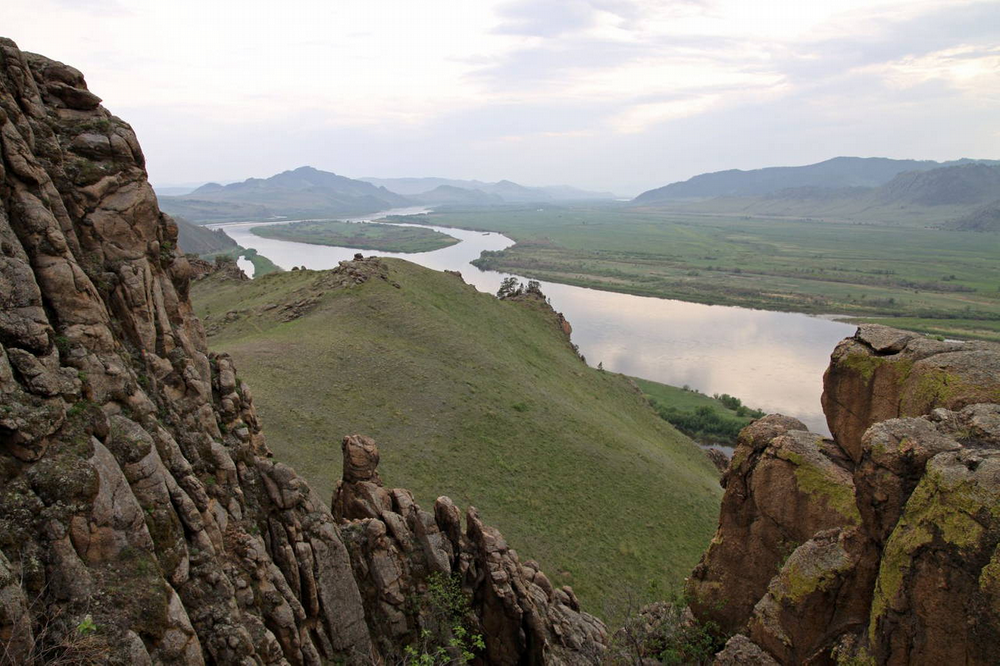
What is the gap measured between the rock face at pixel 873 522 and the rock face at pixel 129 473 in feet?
23.7

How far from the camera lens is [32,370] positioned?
1060 cm

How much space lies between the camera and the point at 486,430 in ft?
127

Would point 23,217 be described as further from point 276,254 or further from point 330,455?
point 276,254

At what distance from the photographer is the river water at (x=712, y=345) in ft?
271

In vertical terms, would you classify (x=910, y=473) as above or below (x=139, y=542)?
above

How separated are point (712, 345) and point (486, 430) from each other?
76906 millimetres

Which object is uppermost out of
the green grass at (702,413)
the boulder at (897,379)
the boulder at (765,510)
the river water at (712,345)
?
the boulder at (897,379)

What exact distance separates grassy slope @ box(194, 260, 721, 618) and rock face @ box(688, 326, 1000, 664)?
725 cm

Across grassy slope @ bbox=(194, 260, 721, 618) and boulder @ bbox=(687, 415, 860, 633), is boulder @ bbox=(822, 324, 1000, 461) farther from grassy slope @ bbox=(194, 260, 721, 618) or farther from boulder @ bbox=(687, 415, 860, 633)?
grassy slope @ bbox=(194, 260, 721, 618)

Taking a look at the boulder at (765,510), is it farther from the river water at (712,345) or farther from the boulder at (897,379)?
the river water at (712,345)

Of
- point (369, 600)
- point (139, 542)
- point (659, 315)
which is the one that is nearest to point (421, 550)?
point (369, 600)

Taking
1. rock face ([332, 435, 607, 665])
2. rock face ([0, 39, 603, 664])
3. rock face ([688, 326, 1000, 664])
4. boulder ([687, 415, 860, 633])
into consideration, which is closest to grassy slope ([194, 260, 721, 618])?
rock face ([332, 435, 607, 665])

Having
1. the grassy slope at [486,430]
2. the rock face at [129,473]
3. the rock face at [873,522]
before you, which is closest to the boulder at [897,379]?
the rock face at [873,522]

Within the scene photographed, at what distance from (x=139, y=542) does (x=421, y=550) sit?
9738mm
